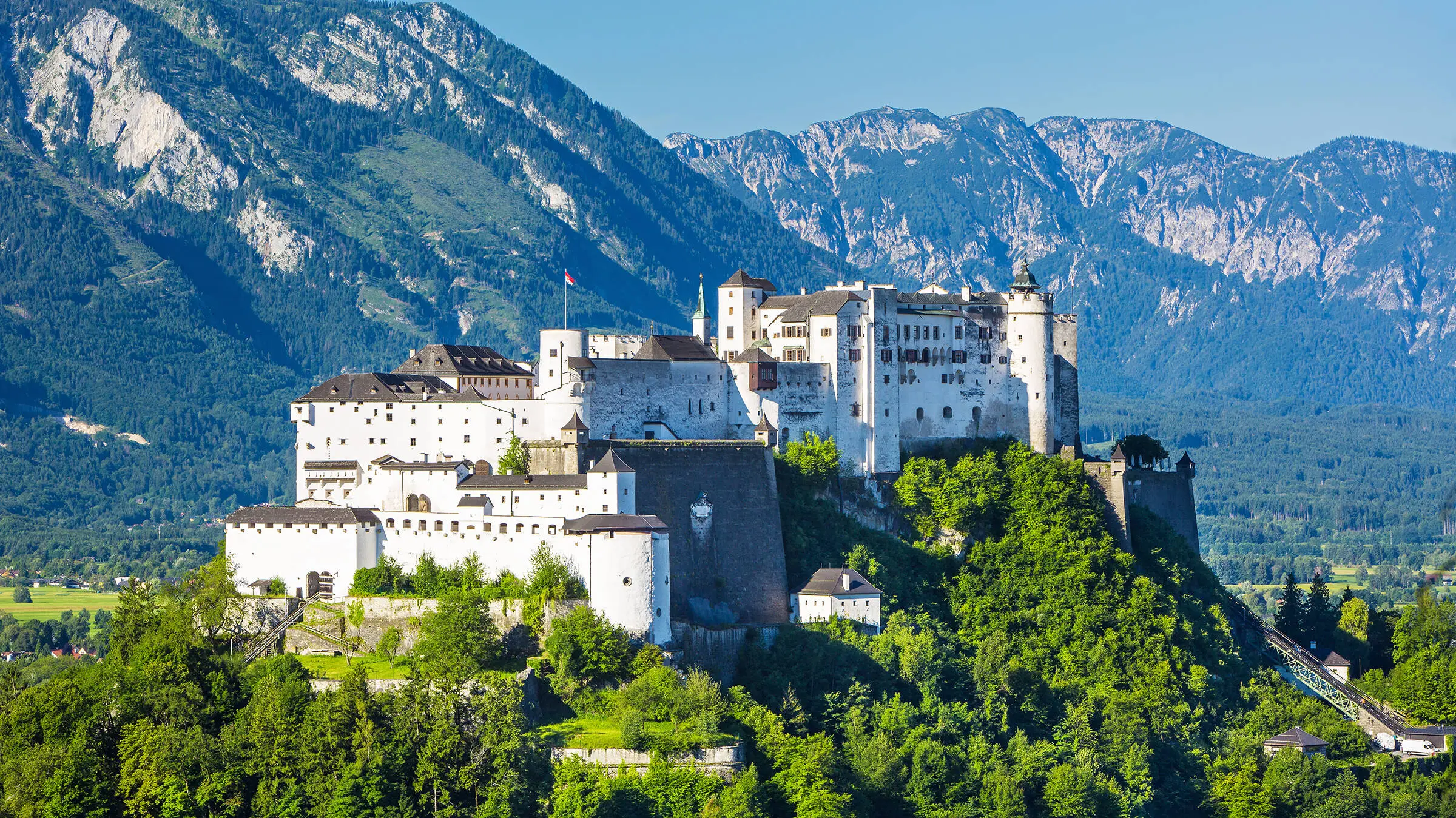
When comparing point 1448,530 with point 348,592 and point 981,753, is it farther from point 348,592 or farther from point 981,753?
point 348,592

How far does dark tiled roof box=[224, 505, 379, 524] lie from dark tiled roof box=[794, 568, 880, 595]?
62.4 feet

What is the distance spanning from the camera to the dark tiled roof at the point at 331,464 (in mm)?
84812

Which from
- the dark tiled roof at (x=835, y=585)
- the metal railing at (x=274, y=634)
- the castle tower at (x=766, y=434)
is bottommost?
the metal railing at (x=274, y=634)

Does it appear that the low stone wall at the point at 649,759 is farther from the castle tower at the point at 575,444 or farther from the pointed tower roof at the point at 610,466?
the castle tower at the point at 575,444

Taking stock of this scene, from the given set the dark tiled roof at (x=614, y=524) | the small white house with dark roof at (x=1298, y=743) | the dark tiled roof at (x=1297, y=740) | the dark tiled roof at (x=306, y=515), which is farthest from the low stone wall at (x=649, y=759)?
the dark tiled roof at (x=1297, y=740)

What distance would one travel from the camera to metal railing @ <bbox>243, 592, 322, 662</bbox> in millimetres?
72438

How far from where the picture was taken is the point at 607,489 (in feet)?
250

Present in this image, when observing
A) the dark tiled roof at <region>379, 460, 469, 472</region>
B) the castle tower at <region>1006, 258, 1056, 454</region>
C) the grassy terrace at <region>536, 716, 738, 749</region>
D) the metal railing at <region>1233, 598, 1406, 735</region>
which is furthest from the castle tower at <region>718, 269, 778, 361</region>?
the metal railing at <region>1233, 598, 1406, 735</region>

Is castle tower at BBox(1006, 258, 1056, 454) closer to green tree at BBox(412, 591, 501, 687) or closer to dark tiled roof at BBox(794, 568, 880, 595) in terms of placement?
dark tiled roof at BBox(794, 568, 880, 595)

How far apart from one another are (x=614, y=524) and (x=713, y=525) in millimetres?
11095

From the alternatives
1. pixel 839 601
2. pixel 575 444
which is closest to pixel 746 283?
pixel 575 444

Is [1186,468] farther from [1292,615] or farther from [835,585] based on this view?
[835,585]

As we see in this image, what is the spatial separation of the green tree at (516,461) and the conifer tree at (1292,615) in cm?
5121

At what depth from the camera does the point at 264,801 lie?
64.9 metres
